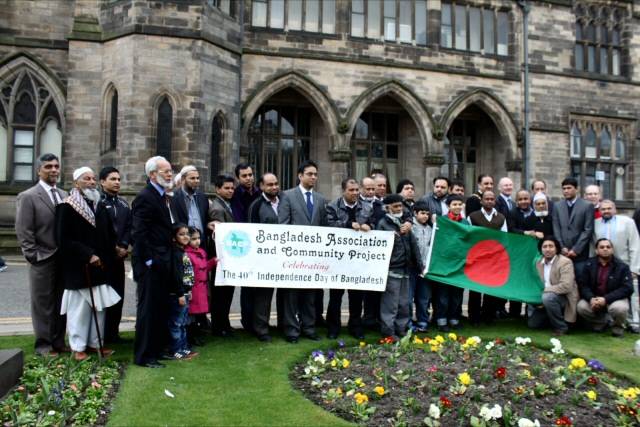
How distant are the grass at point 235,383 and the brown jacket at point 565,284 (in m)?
0.48

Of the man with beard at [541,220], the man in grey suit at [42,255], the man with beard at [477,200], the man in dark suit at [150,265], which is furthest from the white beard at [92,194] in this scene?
the man with beard at [541,220]

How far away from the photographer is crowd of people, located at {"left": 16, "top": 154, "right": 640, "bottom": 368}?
627 centimetres

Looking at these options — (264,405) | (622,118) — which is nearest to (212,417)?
(264,405)

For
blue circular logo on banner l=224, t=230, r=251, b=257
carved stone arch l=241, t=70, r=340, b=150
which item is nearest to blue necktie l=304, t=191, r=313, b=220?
blue circular logo on banner l=224, t=230, r=251, b=257

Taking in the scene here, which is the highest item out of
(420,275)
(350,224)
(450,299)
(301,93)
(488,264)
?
(301,93)

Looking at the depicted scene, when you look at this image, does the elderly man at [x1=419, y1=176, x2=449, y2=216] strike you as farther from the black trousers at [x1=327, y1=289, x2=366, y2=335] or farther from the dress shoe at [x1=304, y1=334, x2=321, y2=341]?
the dress shoe at [x1=304, y1=334, x2=321, y2=341]

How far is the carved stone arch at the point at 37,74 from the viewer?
17.2 meters

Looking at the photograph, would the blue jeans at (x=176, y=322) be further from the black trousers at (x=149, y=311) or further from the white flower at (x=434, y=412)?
the white flower at (x=434, y=412)

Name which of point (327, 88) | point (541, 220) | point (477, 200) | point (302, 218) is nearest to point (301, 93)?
point (327, 88)

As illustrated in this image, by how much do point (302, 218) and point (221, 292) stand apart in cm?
145

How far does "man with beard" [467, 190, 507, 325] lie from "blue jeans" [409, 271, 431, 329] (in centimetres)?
84

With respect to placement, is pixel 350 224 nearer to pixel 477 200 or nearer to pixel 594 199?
pixel 477 200

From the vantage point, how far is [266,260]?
7.36 metres

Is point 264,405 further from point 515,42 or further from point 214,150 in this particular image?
point 515,42
